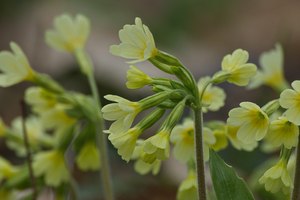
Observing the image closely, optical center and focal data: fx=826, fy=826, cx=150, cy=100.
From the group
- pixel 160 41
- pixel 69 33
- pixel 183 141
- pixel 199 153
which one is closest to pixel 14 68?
pixel 69 33

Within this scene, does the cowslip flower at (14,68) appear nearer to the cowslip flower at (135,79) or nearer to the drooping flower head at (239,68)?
the cowslip flower at (135,79)

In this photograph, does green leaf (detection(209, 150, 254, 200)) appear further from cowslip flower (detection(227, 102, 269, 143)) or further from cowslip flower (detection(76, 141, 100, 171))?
cowslip flower (detection(76, 141, 100, 171))

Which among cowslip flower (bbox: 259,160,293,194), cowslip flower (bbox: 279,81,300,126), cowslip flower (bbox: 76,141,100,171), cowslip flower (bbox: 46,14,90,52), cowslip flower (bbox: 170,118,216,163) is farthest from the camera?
cowslip flower (bbox: 46,14,90,52)

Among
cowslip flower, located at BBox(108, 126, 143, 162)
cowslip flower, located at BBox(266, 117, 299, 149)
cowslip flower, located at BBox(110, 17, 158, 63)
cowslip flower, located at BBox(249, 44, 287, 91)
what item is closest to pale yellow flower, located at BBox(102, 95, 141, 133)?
cowslip flower, located at BBox(108, 126, 143, 162)

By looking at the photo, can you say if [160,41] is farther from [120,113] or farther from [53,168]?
[120,113]

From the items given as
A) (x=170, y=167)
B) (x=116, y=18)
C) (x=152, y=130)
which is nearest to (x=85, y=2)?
(x=116, y=18)

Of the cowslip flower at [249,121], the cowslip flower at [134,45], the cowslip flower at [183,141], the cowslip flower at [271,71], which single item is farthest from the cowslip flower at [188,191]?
the cowslip flower at [271,71]
